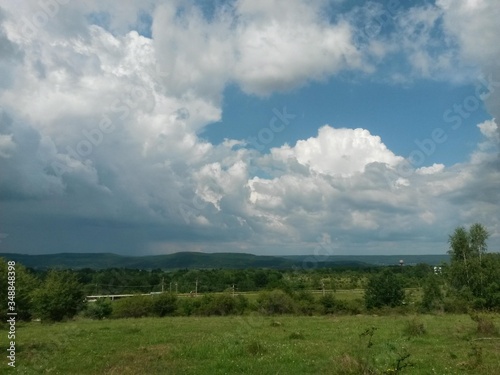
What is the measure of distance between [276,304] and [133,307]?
1759 centimetres

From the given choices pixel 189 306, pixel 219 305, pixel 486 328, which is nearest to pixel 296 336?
pixel 486 328

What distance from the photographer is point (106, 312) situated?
5366 centimetres

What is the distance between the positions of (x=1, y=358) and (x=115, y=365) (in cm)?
663

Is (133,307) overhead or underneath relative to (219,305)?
overhead

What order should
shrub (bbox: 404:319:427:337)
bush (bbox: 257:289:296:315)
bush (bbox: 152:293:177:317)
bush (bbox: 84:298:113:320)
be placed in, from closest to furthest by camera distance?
shrub (bbox: 404:319:427:337) < bush (bbox: 257:289:296:315) < bush (bbox: 84:298:113:320) < bush (bbox: 152:293:177:317)

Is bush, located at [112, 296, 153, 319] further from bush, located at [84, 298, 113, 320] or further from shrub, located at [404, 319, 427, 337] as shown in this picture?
shrub, located at [404, 319, 427, 337]

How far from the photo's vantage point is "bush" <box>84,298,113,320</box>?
51.3 metres

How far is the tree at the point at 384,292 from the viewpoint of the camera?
60938mm

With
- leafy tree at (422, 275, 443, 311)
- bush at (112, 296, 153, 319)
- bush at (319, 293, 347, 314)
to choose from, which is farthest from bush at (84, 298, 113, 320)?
leafy tree at (422, 275, 443, 311)

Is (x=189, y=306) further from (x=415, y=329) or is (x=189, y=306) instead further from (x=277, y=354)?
(x=277, y=354)

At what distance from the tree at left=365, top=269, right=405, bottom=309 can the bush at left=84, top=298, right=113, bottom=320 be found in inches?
1354

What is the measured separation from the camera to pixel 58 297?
4816 centimetres

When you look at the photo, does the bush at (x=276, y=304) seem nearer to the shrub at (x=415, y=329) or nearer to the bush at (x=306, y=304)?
the bush at (x=306, y=304)

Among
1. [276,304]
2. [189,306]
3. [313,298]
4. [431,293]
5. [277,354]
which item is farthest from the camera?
[313,298]
